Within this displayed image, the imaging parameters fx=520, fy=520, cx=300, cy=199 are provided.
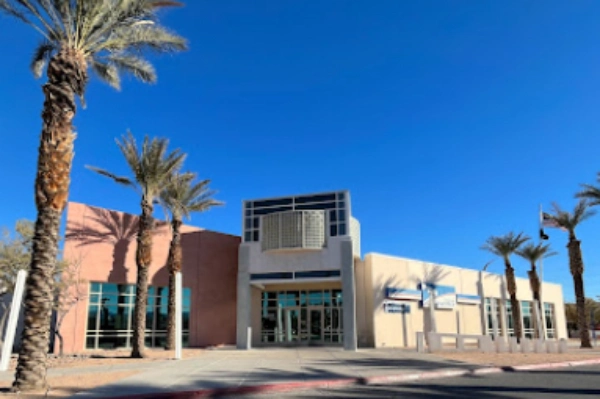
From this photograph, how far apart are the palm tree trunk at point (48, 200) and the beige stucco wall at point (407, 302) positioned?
2289 cm

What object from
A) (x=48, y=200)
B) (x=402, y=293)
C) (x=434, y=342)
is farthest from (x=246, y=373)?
(x=402, y=293)

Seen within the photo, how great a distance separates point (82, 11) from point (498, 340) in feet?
76.7

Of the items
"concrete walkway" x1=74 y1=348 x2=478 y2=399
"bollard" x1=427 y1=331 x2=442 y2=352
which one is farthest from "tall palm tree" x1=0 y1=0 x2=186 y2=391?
"bollard" x1=427 y1=331 x2=442 y2=352

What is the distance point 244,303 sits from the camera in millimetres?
30000

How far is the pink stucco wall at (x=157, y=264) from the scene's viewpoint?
26688 millimetres

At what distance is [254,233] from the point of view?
31641 mm

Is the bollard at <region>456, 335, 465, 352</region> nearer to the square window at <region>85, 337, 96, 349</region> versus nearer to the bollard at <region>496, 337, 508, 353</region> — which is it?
the bollard at <region>496, 337, 508, 353</region>

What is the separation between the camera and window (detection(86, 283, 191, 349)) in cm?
2744

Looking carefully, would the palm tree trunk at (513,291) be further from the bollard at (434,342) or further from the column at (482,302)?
the bollard at (434,342)

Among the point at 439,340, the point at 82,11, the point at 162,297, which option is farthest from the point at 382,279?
the point at 82,11

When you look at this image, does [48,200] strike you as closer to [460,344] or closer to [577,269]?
[460,344]

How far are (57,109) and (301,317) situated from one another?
24.1 metres

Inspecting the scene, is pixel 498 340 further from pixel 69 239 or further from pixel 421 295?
pixel 69 239

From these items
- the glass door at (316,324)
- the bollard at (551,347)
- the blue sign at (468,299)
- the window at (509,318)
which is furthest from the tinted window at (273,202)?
the window at (509,318)
